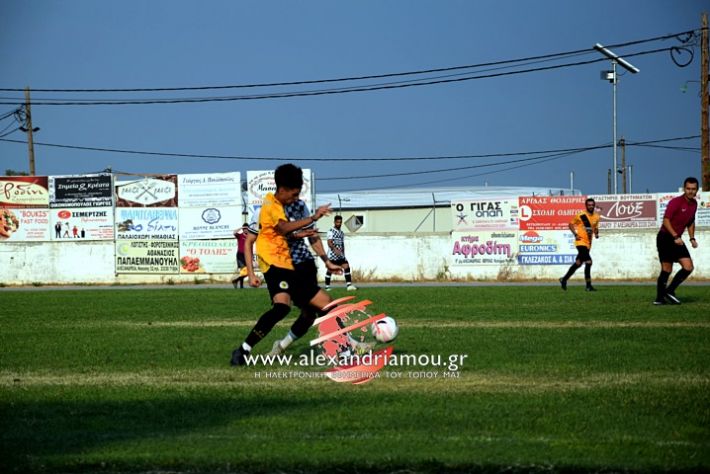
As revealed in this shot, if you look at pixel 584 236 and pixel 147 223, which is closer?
pixel 584 236

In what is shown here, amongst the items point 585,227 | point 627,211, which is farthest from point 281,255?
point 627,211

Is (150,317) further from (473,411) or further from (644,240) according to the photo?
(644,240)

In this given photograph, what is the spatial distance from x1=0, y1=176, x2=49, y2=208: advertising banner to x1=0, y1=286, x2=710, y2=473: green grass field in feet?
84.1

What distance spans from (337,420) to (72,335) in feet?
24.6

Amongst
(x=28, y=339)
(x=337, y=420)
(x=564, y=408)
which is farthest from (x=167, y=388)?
(x=28, y=339)

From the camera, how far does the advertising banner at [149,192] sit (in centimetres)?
3641

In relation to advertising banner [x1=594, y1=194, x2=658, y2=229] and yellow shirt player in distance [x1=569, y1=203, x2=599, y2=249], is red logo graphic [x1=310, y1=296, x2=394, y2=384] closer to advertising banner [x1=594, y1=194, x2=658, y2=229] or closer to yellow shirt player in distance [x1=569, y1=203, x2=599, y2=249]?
yellow shirt player in distance [x1=569, y1=203, x2=599, y2=249]

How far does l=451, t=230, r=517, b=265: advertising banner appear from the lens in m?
33.4

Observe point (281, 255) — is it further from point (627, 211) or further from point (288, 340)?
point (627, 211)

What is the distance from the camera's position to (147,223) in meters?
36.3

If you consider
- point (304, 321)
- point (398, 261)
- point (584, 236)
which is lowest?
point (398, 261)

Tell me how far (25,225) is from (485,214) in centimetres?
1801

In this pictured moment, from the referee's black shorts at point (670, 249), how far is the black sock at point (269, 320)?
30.7ft

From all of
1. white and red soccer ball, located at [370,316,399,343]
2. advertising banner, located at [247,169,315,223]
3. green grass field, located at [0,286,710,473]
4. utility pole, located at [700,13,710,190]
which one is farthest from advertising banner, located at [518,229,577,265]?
white and red soccer ball, located at [370,316,399,343]
